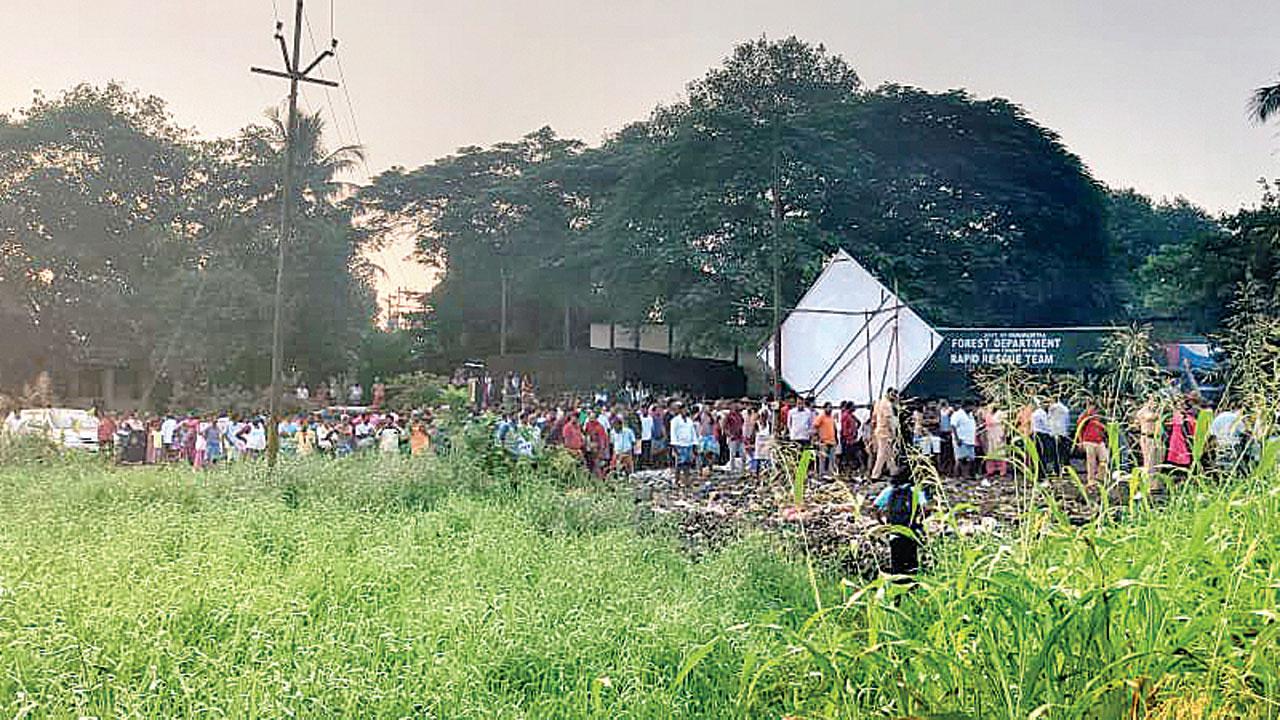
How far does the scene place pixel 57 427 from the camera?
2005 centimetres

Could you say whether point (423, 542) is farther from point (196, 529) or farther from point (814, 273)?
point (814, 273)

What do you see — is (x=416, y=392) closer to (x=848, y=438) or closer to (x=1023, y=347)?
(x=848, y=438)

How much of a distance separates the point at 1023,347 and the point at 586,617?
1587 centimetres

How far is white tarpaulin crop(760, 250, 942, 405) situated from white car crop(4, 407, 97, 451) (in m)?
12.7

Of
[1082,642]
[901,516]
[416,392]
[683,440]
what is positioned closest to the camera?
[1082,642]

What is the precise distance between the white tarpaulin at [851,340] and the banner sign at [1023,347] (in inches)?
62.2

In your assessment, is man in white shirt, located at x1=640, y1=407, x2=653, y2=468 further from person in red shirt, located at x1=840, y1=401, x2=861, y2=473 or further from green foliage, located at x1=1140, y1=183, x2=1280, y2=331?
green foliage, located at x1=1140, y1=183, x2=1280, y2=331

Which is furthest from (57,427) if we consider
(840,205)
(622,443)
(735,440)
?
(840,205)

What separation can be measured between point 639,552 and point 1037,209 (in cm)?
3018

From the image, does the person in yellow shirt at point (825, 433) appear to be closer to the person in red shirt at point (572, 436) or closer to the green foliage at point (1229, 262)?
the person in red shirt at point (572, 436)

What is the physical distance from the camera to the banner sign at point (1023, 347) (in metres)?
19.5

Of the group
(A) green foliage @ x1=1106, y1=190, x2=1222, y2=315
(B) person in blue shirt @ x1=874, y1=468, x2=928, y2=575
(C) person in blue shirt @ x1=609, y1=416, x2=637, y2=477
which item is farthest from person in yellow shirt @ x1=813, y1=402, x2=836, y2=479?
(A) green foliage @ x1=1106, y1=190, x2=1222, y2=315

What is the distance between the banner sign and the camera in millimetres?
19516

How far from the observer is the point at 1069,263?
35.6 metres
